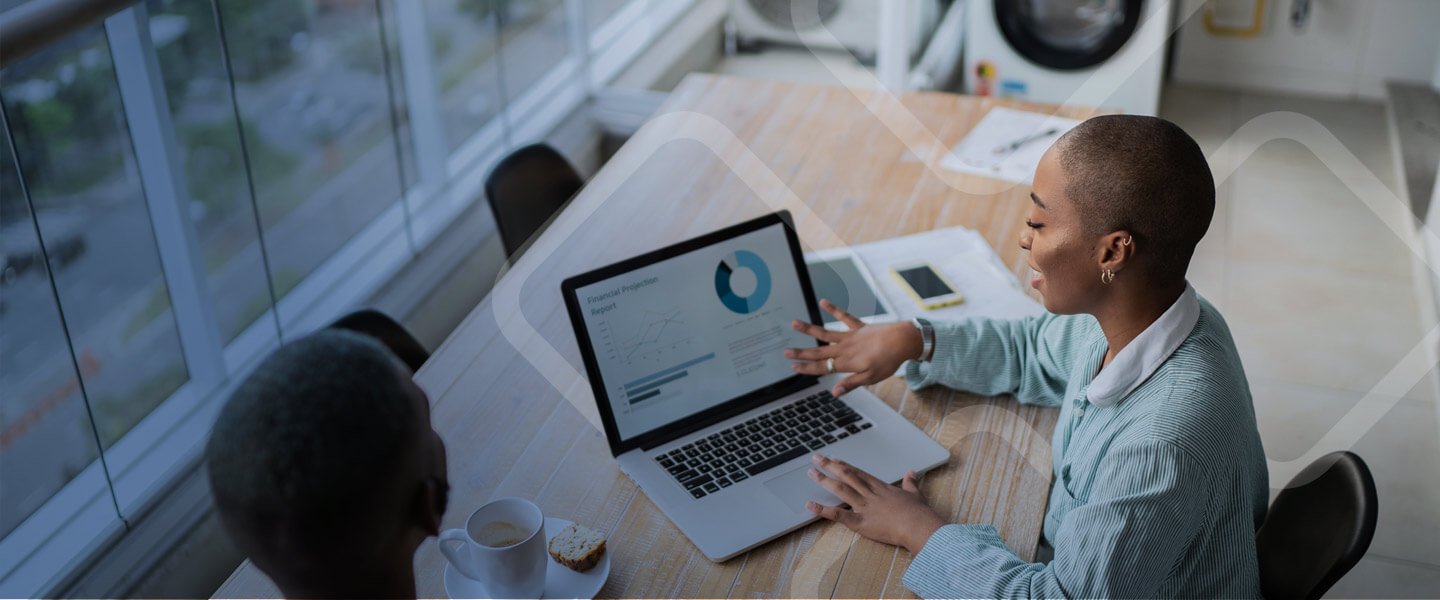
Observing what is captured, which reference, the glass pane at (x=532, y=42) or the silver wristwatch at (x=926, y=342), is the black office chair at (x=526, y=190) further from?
the glass pane at (x=532, y=42)

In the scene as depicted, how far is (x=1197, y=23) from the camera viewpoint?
4473mm

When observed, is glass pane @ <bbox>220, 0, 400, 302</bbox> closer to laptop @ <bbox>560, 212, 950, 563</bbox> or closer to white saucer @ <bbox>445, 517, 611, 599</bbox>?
laptop @ <bbox>560, 212, 950, 563</bbox>

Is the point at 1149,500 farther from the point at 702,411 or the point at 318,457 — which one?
the point at 318,457

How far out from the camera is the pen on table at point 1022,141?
7.74 feet

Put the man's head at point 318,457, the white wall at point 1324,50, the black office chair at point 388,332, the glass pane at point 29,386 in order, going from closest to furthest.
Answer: the man's head at point 318,457, the black office chair at point 388,332, the glass pane at point 29,386, the white wall at point 1324,50

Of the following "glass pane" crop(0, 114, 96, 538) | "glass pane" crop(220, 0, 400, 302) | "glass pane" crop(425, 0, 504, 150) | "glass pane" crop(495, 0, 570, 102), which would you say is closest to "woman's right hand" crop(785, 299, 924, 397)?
"glass pane" crop(0, 114, 96, 538)

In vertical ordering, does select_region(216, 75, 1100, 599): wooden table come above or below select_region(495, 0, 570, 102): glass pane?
above

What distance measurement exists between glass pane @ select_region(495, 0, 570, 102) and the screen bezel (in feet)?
6.68

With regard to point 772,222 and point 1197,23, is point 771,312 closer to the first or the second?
point 772,222

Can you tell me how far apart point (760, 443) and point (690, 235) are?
2.09 ft

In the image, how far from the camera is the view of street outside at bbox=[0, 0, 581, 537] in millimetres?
2271

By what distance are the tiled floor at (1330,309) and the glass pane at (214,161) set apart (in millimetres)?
2498

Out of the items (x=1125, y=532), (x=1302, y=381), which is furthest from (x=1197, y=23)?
(x=1125, y=532)

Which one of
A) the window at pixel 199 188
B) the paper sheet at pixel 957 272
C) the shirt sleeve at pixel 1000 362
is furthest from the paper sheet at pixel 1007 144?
the window at pixel 199 188
